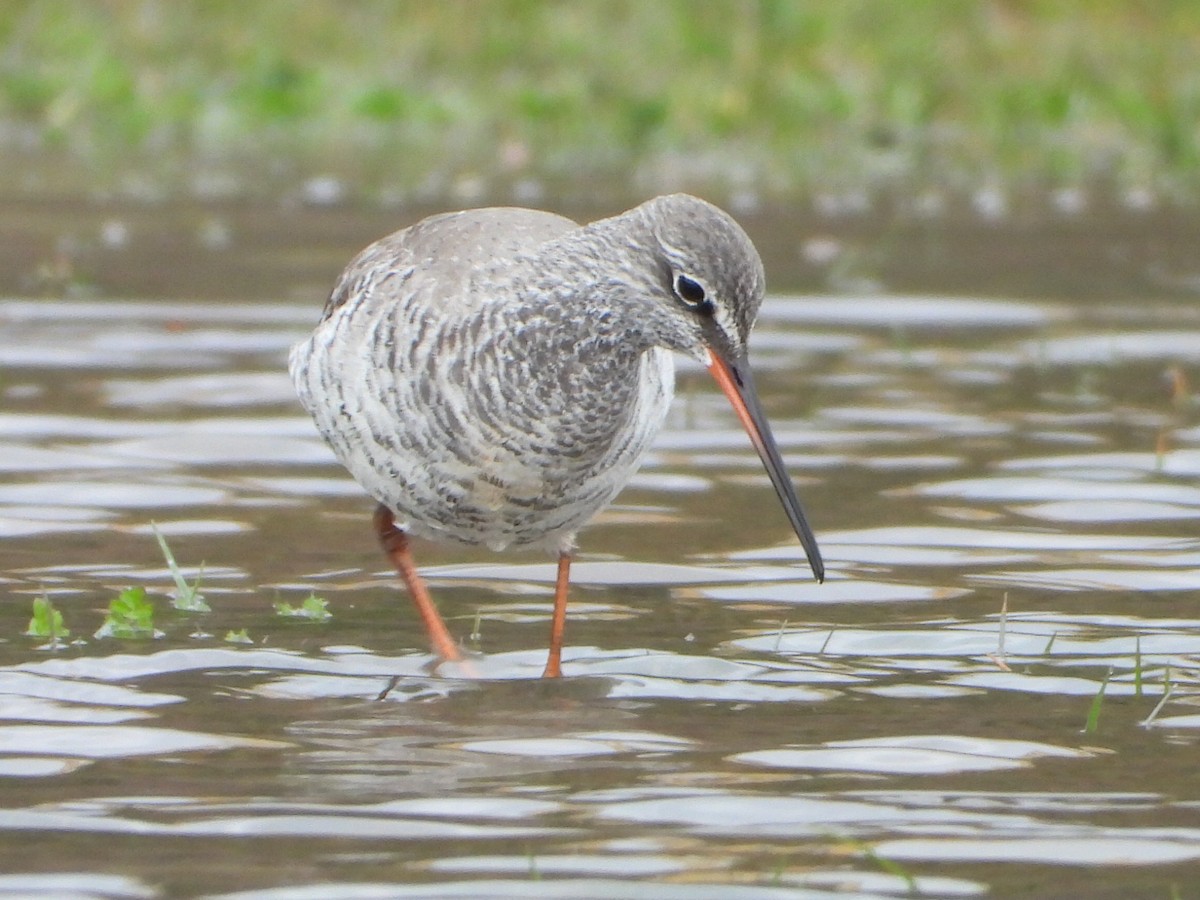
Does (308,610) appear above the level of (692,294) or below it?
below

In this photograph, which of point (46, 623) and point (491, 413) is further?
point (46, 623)

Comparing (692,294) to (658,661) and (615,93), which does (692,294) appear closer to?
(658,661)

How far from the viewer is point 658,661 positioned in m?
6.47

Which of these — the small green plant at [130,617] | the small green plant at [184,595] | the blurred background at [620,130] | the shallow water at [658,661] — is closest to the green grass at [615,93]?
the blurred background at [620,130]

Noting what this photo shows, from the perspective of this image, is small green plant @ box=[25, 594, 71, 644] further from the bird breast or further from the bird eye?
the bird eye

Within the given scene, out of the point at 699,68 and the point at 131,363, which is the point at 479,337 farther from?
the point at 699,68

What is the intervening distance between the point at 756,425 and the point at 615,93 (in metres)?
15.3

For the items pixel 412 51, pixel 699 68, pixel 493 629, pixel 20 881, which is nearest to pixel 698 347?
pixel 493 629

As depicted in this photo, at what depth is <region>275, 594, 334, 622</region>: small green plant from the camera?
6.82 meters

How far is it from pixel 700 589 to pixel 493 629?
76cm

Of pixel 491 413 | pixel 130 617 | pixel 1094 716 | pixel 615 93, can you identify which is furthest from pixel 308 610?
pixel 615 93

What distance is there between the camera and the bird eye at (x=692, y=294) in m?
6.22

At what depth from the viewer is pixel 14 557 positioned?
7.55 meters

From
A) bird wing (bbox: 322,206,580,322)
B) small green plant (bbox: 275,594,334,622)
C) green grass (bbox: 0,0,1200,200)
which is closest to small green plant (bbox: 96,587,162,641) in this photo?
small green plant (bbox: 275,594,334,622)
